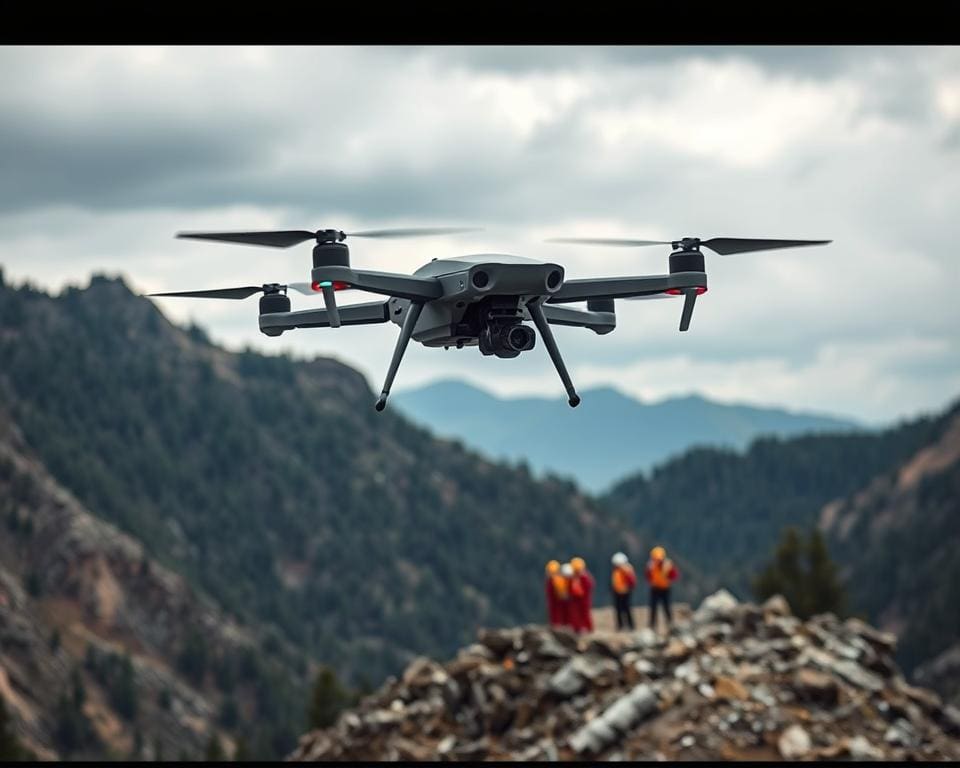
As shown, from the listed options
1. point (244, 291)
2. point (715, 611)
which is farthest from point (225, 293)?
point (715, 611)

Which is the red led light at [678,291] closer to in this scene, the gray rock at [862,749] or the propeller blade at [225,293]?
the propeller blade at [225,293]

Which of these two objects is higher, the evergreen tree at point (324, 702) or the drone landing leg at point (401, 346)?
the drone landing leg at point (401, 346)

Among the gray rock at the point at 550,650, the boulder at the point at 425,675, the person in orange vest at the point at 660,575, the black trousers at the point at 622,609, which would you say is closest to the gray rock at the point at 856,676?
the person in orange vest at the point at 660,575
